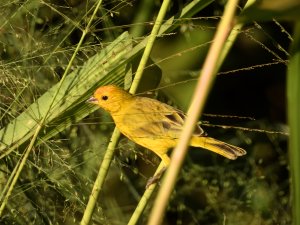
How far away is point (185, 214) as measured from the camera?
4.37 metres

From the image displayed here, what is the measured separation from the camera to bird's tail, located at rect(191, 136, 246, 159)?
8.18ft

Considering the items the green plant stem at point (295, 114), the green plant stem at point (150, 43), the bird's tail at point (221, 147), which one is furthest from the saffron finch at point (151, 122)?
the green plant stem at point (295, 114)

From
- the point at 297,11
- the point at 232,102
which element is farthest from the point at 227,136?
the point at 297,11

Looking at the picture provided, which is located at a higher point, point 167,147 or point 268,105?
point 268,105

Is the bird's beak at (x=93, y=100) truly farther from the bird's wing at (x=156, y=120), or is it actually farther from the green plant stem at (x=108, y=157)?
the green plant stem at (x=108, y=157)

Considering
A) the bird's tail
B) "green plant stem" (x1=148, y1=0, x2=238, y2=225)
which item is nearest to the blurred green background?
"green plant stem" (x1=148, y1=0, x2=238, y2=225)

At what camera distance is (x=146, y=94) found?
240 cm

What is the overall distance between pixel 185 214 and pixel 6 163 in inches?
91.8

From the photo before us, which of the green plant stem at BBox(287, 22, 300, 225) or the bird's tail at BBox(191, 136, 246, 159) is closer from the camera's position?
the green plant stem at BBox(287, 22, 300, 225)

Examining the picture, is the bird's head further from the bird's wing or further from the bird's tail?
the bird's tail

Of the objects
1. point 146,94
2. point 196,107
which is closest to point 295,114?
point 196,107

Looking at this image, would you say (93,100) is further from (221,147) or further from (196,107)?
(196,107)

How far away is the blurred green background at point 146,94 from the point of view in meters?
2.01

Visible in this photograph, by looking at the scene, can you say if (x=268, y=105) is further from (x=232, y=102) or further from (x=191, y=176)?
(x=191, y=176)
